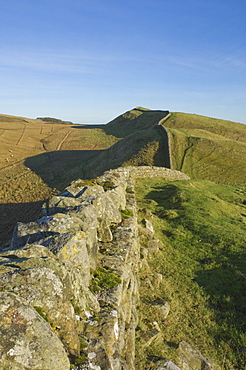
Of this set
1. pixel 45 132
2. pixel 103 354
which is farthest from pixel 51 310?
pixel 45 132

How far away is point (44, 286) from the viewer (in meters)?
3.66

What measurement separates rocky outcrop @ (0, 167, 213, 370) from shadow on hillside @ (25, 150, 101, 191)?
32.3 metres

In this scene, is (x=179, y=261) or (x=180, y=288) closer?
(x=180, y=288)

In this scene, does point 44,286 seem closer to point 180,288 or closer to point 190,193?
point 180,288

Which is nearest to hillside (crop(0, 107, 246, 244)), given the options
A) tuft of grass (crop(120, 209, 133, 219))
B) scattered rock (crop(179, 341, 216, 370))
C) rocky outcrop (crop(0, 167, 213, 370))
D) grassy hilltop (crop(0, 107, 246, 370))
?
grassy hilltop (crop(0, 107, 246, 370))

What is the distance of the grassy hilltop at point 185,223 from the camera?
24.7ft

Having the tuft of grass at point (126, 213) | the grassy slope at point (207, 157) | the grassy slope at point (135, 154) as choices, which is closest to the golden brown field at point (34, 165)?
the grassy slope at point (135, 154)

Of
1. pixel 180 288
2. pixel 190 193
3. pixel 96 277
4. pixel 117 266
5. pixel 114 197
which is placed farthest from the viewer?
pixel 190 193

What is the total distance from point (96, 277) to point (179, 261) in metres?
7.02

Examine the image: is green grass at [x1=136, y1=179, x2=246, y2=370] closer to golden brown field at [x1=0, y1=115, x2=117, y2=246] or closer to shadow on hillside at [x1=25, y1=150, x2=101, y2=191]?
golden brown field at [x1=0, y1=115, x2=117, y2=246]

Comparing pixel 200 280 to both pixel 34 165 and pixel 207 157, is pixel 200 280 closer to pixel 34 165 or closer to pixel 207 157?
pixel 207 157

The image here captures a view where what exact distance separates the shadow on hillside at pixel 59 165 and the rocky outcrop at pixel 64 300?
3230 cm

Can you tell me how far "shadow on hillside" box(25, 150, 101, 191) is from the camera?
43.8m

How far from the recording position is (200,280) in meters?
10.4
